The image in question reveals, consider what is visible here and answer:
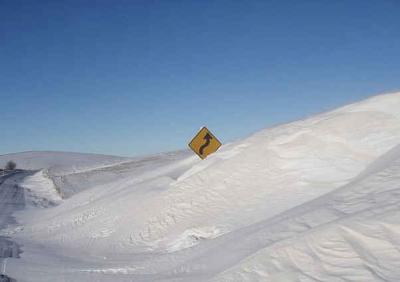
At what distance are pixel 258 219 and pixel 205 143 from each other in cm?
714

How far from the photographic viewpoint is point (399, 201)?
7.67 metres

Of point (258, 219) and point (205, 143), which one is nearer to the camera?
point (258, 219)

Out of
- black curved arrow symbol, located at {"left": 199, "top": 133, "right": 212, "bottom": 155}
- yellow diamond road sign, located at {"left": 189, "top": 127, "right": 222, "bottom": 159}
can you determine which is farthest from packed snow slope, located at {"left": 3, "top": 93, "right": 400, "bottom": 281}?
black curved arrow symbol, located at {"left": 199, "top": 133, "right": 212, "bottom": 155}

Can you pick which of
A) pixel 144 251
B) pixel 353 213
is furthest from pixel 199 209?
pixel 353 213

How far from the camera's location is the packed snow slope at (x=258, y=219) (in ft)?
21.9

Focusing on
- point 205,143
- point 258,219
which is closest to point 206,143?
point 205,143

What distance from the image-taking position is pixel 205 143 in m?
17.5

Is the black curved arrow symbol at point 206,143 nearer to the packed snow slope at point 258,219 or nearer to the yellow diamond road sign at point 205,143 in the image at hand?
the yellow diamond road sign at point 205,143

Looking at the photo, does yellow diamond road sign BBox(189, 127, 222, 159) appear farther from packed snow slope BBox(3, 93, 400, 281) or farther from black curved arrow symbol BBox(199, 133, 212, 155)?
packed snow slope BBox(3, 93, 400, 281)

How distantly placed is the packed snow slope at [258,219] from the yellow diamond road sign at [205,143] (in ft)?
1.06

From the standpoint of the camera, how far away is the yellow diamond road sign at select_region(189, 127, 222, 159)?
1738cm

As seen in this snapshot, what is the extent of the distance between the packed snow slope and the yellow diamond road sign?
323 mm

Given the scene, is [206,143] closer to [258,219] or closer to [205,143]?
[205,143]

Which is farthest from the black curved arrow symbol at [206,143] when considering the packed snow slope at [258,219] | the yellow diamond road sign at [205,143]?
the packed snow slope at [258,219]
